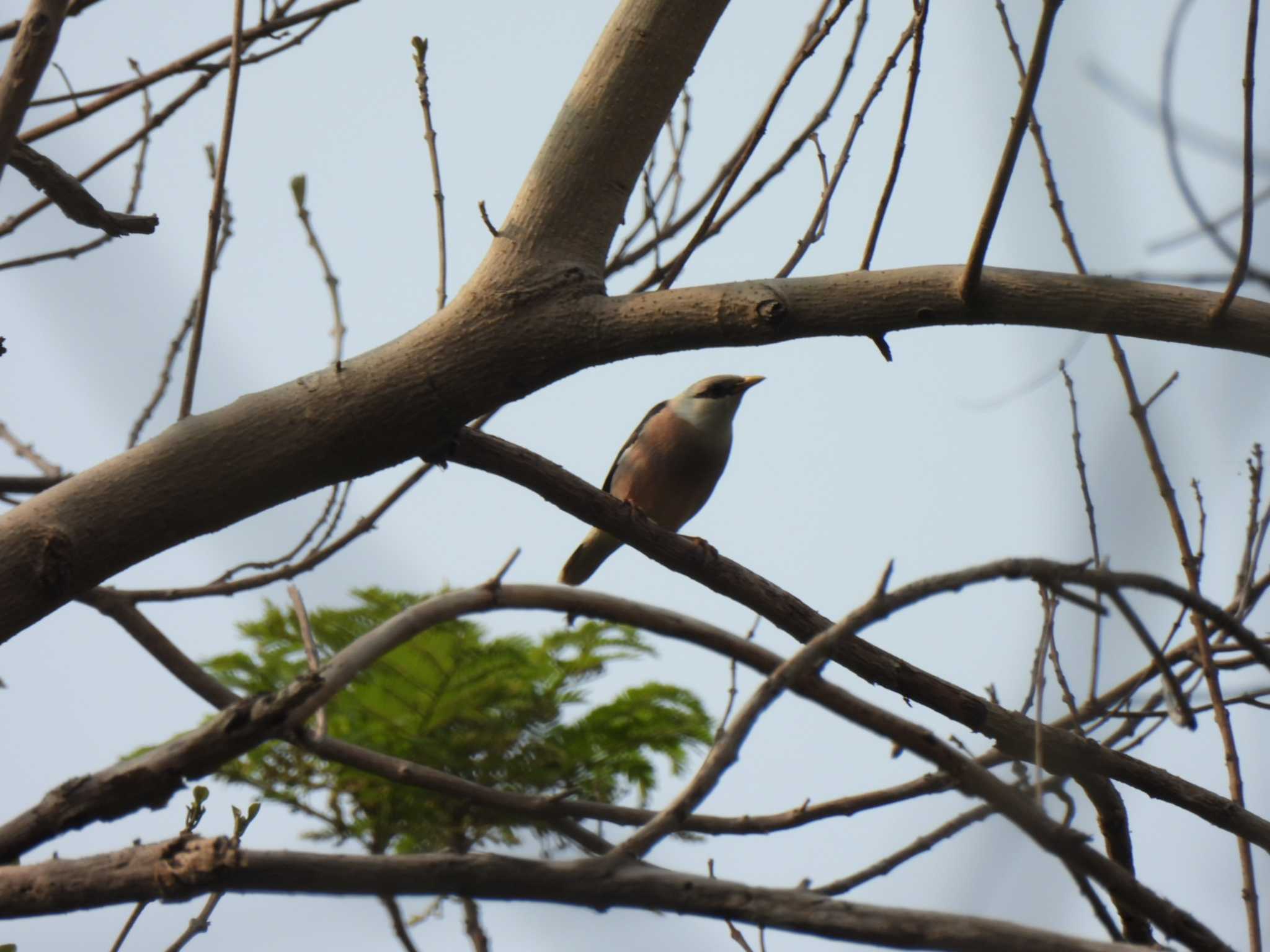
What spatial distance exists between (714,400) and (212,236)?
408 centimetres

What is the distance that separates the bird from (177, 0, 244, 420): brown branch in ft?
11.6

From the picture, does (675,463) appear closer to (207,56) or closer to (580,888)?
(207,56)

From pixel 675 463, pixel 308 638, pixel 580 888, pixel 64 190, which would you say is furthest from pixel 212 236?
pixel 675 463

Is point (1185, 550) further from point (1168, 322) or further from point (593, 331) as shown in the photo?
point (593, 331)

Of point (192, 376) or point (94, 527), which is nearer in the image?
point (94, 527)

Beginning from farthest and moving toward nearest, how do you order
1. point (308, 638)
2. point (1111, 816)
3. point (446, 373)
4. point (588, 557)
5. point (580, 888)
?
1. point (588, 557)
2. point (1111, 816)
3. point (446, 373)
4. point (308, 638)
5. point (580, 888)

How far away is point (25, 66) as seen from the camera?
1.85 metres

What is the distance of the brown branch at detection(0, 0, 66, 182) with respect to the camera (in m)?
1.83

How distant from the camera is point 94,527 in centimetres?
238

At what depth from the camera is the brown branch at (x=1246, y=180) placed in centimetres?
234

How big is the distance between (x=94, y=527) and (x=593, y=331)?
3.60 ft

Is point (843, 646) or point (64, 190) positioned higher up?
point (64, 190)

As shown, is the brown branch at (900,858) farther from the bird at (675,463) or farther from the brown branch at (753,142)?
the bird at (675,463)

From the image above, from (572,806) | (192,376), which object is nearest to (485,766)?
(192,376)
